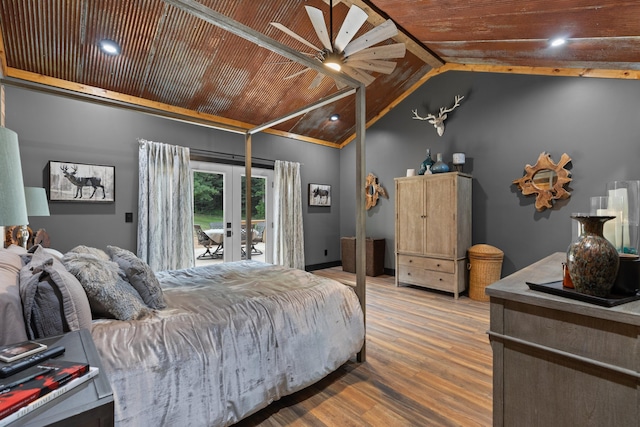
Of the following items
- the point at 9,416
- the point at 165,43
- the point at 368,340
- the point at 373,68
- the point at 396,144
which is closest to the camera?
the point at 9,416

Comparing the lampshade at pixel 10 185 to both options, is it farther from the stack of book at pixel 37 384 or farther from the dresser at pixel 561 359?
the dresser at pixel 561 359

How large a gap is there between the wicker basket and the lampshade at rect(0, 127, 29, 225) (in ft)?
15.0

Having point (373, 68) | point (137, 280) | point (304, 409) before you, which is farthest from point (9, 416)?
point (373, 68)

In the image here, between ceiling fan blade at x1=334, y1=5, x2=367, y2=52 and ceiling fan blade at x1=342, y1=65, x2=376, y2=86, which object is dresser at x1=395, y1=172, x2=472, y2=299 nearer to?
ceiling fan blade at x1=342, y1=65, x2=376, y2=86

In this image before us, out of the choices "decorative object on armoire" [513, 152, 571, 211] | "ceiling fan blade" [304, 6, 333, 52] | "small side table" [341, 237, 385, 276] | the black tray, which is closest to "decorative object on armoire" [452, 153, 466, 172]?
"decorative object on armoire" [513, 152, 571, 211]

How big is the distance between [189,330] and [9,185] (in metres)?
1.02

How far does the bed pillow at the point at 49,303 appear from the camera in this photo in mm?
1177

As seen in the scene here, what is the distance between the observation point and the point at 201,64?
3828 millimetres

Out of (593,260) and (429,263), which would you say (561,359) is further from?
(429,263)

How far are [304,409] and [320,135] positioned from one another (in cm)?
524

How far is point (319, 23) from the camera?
2475 mm

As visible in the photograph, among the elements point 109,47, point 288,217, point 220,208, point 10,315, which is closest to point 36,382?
point 10,315

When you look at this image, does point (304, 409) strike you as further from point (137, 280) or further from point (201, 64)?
point (201, 64)

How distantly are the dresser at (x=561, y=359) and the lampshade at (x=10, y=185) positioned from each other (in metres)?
1.67
